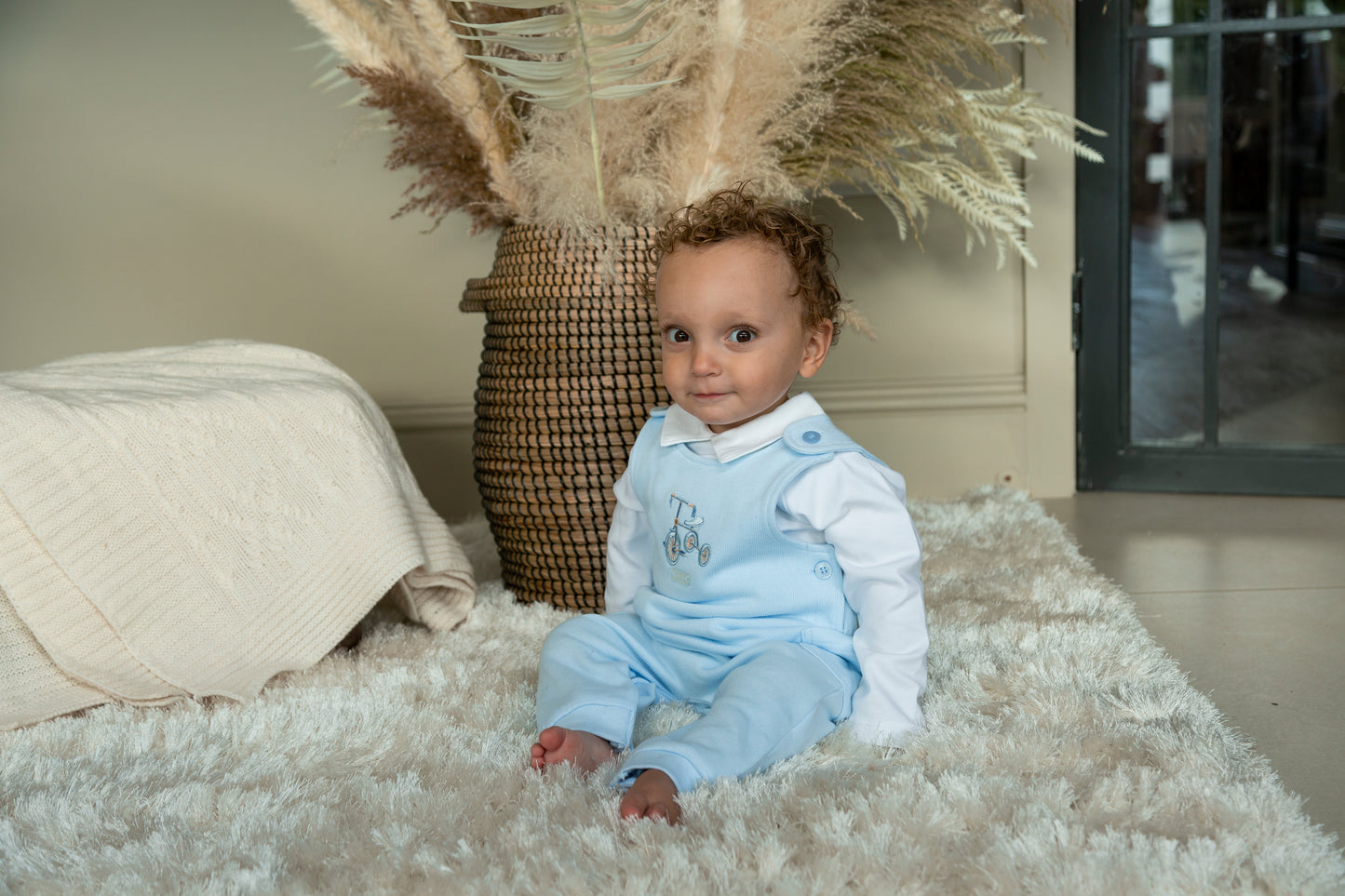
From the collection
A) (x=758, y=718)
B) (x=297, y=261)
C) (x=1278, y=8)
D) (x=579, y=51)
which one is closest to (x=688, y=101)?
(x=579, y=51)

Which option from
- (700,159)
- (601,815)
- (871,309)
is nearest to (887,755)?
(601,815)

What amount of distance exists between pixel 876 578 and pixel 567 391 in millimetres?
508

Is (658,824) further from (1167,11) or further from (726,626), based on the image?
(1167,11)

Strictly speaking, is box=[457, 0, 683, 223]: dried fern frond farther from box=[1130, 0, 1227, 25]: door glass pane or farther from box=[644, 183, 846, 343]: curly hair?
box=[1130, 0, 1227, 25]: door glass pane

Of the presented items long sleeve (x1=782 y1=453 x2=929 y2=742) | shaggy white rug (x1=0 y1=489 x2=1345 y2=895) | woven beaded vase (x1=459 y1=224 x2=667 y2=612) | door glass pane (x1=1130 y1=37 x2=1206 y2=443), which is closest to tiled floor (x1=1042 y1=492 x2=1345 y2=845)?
A: shaggy white rug (x1=0 y1=489 x2=1345 y2=895)

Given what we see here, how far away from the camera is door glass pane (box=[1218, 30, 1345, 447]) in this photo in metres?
1.84

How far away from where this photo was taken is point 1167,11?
6.07 feet

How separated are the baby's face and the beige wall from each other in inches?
39.9

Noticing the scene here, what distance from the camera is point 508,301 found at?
1.36m

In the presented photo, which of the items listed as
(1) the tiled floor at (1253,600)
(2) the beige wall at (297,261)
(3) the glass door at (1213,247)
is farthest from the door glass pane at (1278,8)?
(1) the tiled floor at (1253,600)

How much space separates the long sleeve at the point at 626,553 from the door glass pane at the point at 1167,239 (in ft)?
3.90

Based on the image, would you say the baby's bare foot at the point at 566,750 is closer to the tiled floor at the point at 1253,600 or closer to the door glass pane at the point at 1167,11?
the tiled floor at the point at 1253,600

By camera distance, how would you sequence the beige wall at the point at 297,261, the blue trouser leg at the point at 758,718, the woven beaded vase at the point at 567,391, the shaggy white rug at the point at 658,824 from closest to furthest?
1. the shaggy white rug at the point at 658,824
2. the blue trouser leg at the point at 758,718
3. the woven beaded vase at the point at 567,391
4. the beige wall at the point at 297,261

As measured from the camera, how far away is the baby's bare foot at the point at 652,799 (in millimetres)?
777
